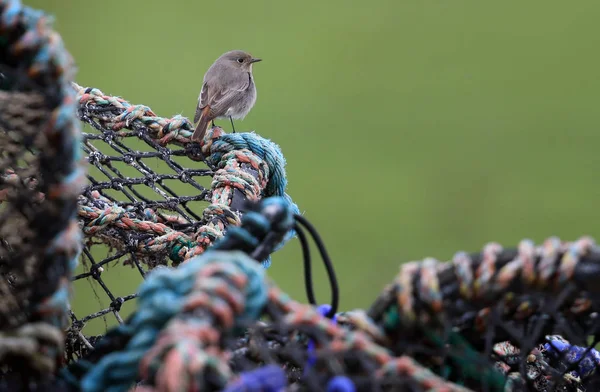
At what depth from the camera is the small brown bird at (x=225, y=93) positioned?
1760 mm

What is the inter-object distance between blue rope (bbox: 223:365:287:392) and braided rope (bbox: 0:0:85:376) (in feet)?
0.29

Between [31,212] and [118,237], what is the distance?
0.38 metres

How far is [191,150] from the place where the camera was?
76cm

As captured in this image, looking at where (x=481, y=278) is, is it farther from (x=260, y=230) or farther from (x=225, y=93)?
(x=225, y=93)

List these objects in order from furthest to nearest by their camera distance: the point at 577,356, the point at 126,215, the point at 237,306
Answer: the point at 126,215, the point at 577,356, the point at 237,306

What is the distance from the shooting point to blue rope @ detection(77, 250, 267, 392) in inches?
10.9

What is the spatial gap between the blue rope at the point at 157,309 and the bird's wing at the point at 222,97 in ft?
4.80

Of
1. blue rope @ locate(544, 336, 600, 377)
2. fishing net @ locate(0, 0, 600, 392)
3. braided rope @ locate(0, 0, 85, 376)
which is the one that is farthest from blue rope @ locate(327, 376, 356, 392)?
blue rope @ locate(544, 336, 600, 377)

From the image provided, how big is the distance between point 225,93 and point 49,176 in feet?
5.07

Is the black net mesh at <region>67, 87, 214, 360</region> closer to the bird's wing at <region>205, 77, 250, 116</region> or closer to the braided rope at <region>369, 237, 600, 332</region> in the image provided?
the braided rope at <region>369, 237, 600, 332</region>

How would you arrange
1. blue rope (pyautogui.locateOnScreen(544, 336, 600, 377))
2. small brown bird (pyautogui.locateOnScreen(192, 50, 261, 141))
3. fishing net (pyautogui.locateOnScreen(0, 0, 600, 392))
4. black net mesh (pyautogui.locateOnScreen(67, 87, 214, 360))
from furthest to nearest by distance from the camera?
small brown bird (pyautogui.locateOnScreen(192, 50, 261, 141)) < black net mesh (pyautogui.locateOnScreen(67, 87, 214, 360)) < blue rope (pyautogui.locateOnScreen(544, 336, 600, 377)) < fishing net (pyautogui.locateOnScreen(0, 0, 600, 392))

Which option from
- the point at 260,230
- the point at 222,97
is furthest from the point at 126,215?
the point at 222,97

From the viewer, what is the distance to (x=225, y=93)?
1.83 m

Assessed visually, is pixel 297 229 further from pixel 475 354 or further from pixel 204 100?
pixel 204 100
